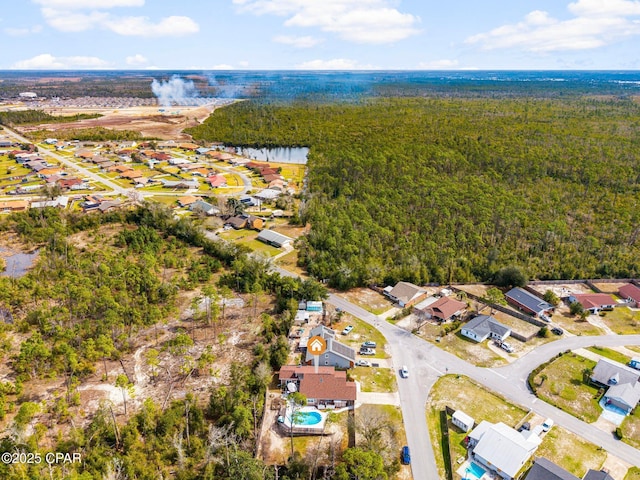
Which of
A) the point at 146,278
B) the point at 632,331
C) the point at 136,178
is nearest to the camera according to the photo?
the point at 632,331

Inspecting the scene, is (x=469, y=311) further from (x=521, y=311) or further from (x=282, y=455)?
(x=282, y=455)

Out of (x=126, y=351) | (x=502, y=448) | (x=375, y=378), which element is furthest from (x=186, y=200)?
(x=502, y=448)

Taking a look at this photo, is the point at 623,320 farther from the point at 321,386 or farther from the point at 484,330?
the point at 321,386

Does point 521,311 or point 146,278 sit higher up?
point 146,278

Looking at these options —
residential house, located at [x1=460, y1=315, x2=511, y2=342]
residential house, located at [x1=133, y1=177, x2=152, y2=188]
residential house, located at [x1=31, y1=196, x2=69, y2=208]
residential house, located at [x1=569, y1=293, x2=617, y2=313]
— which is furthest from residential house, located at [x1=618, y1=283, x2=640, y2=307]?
residential house, located at [x1=31, y1=196, x2=69, y2=208]

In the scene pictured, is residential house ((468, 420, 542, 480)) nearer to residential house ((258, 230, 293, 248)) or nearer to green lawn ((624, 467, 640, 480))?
green lawn ((624, 467, 640, 480))

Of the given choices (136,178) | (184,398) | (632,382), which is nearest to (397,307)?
(632,382)

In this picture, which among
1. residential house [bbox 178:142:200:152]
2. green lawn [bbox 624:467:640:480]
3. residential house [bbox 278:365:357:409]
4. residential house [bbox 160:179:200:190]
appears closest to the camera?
green lawn [bbox 624:467:640:480]
